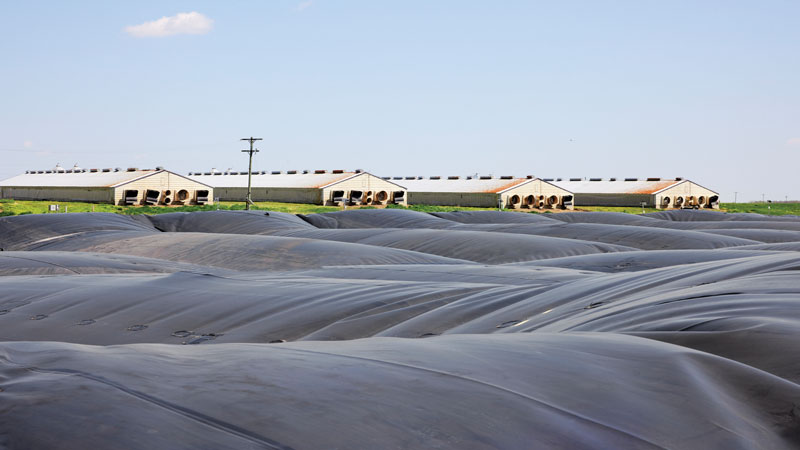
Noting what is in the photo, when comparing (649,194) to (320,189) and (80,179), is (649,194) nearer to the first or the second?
(320,189)

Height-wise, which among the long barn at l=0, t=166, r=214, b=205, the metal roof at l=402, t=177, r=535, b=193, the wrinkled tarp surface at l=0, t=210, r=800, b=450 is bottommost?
the wrinkled tarp surface at l=0, t=210, r=800, b=450

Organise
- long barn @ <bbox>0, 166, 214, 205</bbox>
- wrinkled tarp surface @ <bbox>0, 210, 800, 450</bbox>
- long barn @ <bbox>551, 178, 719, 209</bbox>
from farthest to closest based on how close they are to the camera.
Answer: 1. long barn @ <bbox>551, 178, 719, 209</bbox>
2. long barn @ <bbox>0, 166, 214, 205</bbox>
3. wrinkled tarp surface @ <bbox>0, 210, 800, 450</bbox>

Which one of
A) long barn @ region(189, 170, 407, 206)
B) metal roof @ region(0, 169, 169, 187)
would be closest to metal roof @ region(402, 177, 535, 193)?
long barn @ region(189, 170, 407, 206)

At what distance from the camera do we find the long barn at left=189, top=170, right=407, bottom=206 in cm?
4453

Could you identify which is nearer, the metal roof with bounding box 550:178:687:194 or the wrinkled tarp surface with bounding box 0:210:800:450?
the wrinkled tarp surface with bounding box 0:210:800:450

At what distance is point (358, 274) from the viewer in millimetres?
5480

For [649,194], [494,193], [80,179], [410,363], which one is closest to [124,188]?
[80,179]

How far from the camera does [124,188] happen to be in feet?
133

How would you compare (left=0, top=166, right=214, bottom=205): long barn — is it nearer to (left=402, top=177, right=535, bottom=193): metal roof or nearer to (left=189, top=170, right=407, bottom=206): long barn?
(left=189, top=170, right=407, bottom=206): long barn

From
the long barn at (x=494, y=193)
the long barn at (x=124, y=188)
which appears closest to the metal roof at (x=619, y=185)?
the long barn at (x=494, y=193)

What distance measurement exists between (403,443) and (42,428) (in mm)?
622

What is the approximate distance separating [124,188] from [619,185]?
3460 centimetres

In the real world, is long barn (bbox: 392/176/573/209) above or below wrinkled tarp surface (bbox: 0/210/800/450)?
above

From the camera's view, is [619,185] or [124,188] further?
[619,185]
